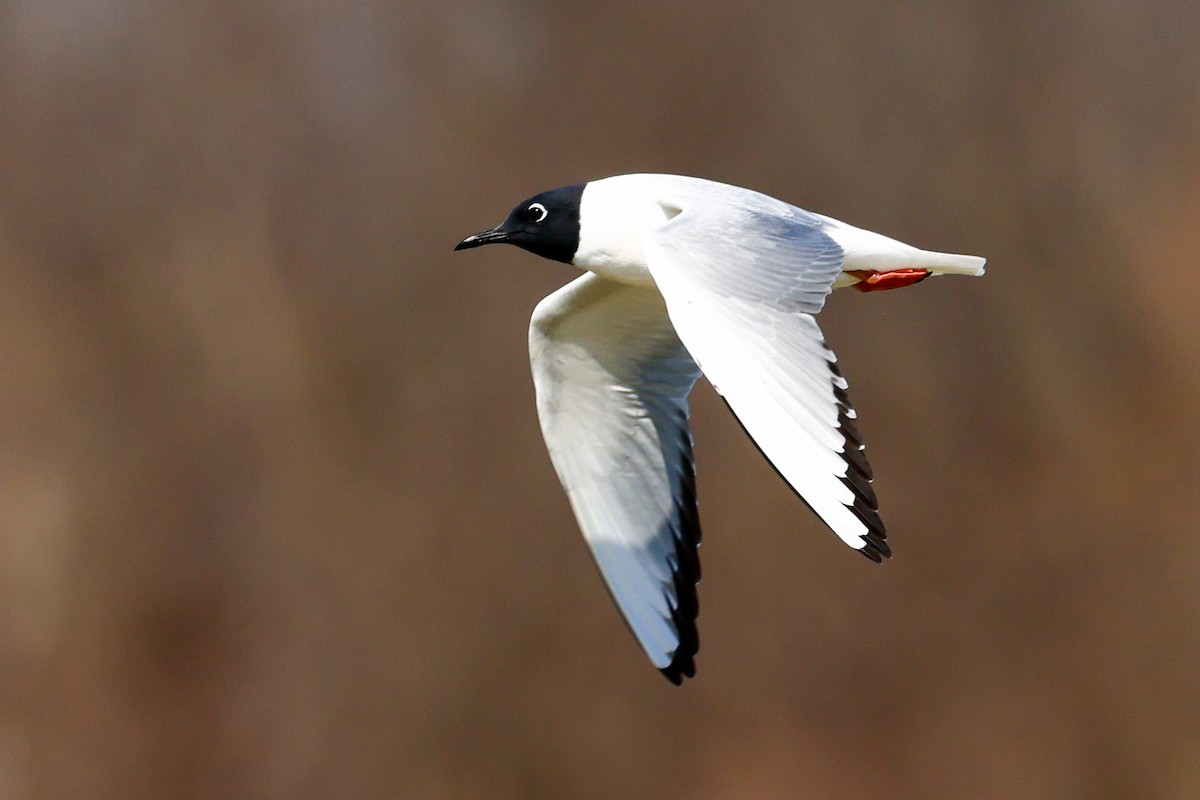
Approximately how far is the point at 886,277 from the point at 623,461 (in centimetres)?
47

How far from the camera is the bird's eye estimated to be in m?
2.01

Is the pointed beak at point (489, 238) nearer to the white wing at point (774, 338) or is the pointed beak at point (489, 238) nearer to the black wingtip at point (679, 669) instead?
the white wing at point (774, 338)

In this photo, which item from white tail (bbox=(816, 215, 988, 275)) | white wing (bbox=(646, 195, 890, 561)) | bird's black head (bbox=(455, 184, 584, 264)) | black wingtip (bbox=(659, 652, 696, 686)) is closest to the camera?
white wing (bbox=(646, 195, 890, 561))

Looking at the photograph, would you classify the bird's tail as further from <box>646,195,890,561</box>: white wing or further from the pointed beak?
the pointed beak

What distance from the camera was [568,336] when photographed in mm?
2129

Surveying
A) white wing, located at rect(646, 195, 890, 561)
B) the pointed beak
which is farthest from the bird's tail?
the pointed beak

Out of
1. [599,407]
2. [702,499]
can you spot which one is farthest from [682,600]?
[702,499]

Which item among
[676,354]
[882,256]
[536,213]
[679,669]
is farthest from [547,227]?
[679,669]

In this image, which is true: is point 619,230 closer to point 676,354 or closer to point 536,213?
point 536,213

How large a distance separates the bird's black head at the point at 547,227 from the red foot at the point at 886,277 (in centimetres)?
36

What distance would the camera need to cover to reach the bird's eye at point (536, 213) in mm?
2012

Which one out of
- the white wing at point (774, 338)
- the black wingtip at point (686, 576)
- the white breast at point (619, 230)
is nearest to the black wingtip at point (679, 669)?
the black wingtip at point (686, 576)

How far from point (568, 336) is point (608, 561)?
0.32 m

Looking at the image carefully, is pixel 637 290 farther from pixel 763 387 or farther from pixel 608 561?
pixel 763 387
